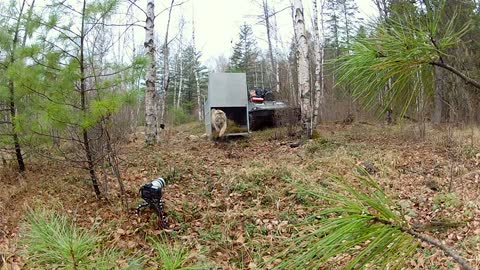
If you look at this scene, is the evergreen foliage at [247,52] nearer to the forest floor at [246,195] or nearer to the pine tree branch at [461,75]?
the forest floor at [246,195]

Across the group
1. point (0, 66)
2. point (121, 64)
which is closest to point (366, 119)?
point (121, 64)

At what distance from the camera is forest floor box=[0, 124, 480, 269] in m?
3.88

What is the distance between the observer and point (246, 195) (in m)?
5.36

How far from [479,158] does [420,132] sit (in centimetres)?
198

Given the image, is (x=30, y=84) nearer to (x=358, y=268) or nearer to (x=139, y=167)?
(x=139, y=167)

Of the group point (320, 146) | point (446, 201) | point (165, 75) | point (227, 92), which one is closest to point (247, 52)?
point (165, 75)

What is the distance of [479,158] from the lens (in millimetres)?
6676

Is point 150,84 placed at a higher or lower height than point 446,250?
higher

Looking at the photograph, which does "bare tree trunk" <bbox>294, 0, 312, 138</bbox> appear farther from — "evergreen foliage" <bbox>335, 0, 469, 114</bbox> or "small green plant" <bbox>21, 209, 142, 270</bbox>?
"small green plant" <bbox>21, 209, 142, 270</bbox>

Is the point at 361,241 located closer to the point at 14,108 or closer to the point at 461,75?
the point at 461,75

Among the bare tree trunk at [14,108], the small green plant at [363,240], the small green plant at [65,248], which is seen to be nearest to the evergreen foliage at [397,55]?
the small green plant at [363,240]

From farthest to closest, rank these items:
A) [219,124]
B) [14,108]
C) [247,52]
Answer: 1. [247,52]
2. [219,124]
3. [14,108]

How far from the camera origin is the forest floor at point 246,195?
3.88 metres

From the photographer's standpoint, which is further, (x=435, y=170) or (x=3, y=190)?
(x=435, y=170)
